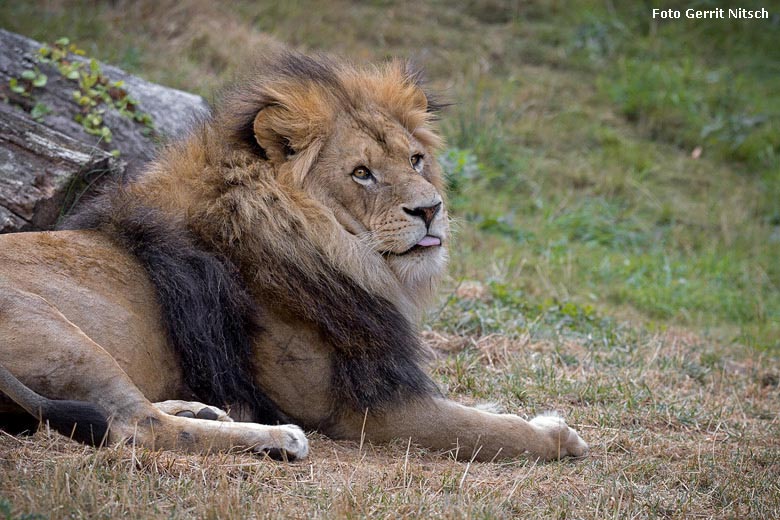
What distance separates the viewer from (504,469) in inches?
146

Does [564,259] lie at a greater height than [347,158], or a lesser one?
lesser

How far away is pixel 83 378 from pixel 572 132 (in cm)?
782

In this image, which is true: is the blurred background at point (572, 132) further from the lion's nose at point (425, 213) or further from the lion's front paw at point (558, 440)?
the lion's nose at point (425, 213)

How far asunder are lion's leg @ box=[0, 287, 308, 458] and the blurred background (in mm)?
2629

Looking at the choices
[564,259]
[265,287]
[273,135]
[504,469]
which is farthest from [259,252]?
[564,259]

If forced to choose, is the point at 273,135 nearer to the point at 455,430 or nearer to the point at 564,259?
the point at 455,430

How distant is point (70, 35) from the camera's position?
9.10m

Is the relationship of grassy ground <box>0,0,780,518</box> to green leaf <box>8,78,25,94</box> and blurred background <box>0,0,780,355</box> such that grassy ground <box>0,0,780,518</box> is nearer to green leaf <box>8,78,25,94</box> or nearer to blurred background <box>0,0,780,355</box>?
blurred background <box>0,0,780,355</box>

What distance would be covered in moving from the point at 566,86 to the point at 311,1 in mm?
3134

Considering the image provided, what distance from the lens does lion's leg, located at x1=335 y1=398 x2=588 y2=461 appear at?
3770 millimetres

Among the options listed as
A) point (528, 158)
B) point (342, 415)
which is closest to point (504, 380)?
point (342, 415)

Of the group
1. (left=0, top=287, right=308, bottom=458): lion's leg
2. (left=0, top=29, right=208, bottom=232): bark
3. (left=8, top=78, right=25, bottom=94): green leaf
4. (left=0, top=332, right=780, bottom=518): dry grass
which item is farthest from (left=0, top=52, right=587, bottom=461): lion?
(left=8, top=78, right=25, bottom=94): green leaf

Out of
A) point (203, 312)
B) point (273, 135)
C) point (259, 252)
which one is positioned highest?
point (273, 135)

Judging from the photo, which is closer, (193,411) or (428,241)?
(193,411)
